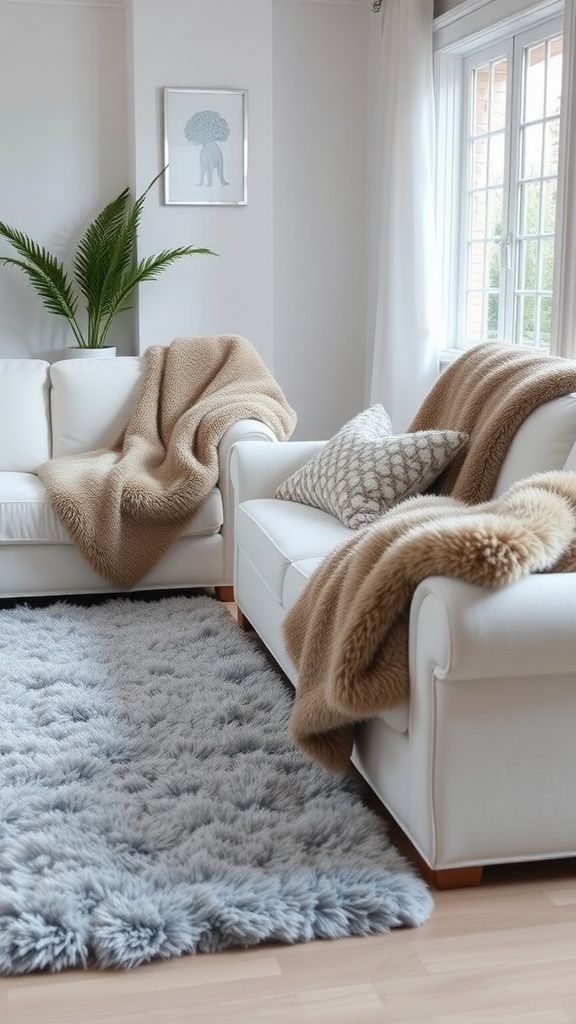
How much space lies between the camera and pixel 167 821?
236 centimetres

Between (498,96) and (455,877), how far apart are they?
3523 millimetres

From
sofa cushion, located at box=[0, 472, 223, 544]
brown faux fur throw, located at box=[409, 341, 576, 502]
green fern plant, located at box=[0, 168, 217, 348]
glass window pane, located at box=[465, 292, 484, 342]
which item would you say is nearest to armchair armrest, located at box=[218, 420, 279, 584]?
sofa cushion, located at box=[0, 472, 223, 544]

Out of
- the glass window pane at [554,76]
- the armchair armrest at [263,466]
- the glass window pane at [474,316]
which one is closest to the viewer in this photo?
the armchair armrest at [263,466]

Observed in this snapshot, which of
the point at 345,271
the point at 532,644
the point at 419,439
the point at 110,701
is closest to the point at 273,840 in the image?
the point at 532,644

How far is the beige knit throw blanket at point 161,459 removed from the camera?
385cm

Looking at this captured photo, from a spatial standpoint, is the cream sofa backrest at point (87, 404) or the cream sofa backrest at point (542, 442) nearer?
Answer: the cream sofa backrest at point (542, 442)

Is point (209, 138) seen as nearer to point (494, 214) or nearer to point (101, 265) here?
point (101, 265)

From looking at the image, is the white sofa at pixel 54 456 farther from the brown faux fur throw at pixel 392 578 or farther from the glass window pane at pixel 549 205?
the brown faux fur throw at pixel 392 578

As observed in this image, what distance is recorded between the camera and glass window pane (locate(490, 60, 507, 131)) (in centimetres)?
471

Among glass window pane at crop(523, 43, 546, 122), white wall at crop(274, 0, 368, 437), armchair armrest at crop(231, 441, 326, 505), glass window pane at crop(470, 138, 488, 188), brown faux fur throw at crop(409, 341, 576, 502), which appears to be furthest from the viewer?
white wall at crop(274, 0, 368, 437)

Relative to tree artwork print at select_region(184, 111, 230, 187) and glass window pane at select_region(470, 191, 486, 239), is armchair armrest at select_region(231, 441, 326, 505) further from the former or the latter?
tree artwork print at select_region(184, 111, 230, 187)

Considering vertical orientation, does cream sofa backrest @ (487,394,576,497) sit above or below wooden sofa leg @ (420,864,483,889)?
above

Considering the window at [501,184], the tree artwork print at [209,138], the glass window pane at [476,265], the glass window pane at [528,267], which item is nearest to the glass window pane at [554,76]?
the window at [501,184]

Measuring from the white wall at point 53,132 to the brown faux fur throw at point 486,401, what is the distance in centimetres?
302
